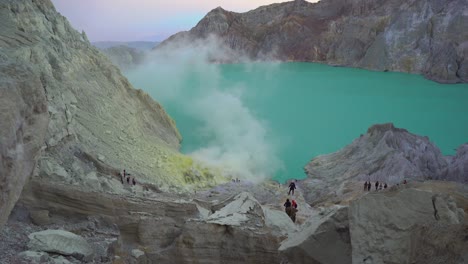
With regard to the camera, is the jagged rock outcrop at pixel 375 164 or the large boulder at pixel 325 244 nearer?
the large boulder at pixel 325 244

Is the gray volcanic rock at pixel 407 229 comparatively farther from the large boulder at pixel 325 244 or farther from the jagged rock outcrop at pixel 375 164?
the jagged rock outcrop at pixel 375 164

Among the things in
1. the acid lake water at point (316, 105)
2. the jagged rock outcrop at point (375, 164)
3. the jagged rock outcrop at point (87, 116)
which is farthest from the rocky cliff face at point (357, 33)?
the jagged rock outcrop at point (87, 116)

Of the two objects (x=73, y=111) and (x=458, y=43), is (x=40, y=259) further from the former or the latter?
(x=458, y=43)

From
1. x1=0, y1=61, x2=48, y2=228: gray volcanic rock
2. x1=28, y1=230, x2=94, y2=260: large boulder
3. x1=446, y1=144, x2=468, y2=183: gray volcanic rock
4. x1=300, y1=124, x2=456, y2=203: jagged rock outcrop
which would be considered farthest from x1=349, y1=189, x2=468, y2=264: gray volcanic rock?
x1=446, y1=144, x2=468, y2=183: gray volcanic rock

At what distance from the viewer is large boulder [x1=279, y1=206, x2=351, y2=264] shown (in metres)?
3.91

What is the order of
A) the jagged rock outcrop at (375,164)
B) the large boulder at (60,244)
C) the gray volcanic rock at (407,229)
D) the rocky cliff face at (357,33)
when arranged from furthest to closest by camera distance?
the rocky cliff face at (357,33), the jagged rock outcrop at (375,164), the large boulder at (60,244), the gray volcanic rock at (407,229)

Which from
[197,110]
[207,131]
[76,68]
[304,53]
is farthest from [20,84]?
[304,53]

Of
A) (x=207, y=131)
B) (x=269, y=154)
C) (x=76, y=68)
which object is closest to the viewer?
(x=76, y=68)

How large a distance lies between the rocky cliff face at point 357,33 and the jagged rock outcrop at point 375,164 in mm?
27321

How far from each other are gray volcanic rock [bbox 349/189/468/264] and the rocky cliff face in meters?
41.4

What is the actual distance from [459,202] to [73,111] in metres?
9.69

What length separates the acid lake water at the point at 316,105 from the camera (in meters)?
21.5

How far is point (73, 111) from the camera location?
38.6ft

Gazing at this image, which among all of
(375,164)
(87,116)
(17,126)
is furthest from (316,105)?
(17,126)
